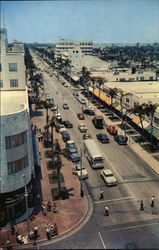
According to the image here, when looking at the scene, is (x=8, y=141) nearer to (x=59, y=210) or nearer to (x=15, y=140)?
(x=15, y=140)

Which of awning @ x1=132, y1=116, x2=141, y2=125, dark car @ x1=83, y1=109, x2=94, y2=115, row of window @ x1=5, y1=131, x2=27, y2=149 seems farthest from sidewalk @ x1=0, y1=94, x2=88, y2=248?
dark car @ x1=83, y1=109, x2=94, y2=115

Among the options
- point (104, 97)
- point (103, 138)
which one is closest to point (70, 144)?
point (103, 138)

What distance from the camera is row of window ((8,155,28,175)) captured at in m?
37.4

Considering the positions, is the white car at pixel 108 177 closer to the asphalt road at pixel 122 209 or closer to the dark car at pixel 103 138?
the asphalt road at pixel 122 209

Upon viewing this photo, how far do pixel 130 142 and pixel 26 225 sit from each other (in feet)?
120

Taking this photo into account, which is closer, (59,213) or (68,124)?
(59,213)

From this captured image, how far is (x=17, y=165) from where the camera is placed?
125 ft

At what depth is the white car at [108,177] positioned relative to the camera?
47.9 meters

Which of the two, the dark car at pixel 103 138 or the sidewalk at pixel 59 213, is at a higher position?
the dark car at pixel 103 138

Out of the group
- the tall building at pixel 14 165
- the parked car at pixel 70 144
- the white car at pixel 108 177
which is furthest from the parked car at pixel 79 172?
the tall building at pixel 14 165

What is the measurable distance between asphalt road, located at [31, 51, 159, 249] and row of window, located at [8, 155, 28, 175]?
33.5ft

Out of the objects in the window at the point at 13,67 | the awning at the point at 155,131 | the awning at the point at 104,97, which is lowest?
the awning at the point at 155,131

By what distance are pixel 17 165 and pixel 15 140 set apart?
3330 mm

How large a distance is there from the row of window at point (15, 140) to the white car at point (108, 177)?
16790 millimetres
